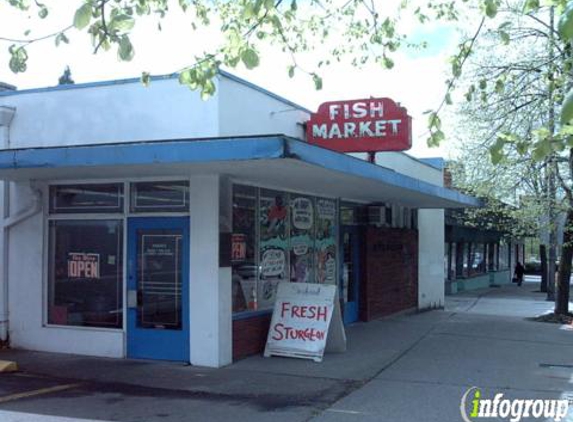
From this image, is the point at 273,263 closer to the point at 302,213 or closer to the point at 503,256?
the point at 302,213

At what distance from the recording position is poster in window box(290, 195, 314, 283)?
40.3 feet

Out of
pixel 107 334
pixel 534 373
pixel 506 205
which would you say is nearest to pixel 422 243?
pixel 506 205

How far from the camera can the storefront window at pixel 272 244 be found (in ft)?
36.9

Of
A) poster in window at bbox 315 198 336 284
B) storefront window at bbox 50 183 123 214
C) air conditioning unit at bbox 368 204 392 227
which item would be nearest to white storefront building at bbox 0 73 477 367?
storefront window at bbox 50 183 123 214

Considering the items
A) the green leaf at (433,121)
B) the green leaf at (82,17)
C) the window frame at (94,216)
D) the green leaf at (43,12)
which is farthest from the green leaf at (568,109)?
the window frame at (94,216)

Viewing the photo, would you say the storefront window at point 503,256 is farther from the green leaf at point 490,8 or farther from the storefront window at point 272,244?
the green leaf at point 490,8

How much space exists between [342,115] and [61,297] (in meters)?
5.56

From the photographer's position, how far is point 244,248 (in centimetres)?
1070

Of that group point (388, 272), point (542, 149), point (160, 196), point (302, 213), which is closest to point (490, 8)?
point (542, 149)

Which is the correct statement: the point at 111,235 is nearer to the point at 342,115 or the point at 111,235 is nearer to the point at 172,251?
the point at 172,251

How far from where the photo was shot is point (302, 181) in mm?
10789

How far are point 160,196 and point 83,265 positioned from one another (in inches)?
70.9

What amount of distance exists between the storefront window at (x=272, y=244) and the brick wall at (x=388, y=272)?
3.95 meters

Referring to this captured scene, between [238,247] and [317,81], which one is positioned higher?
[317,81]
